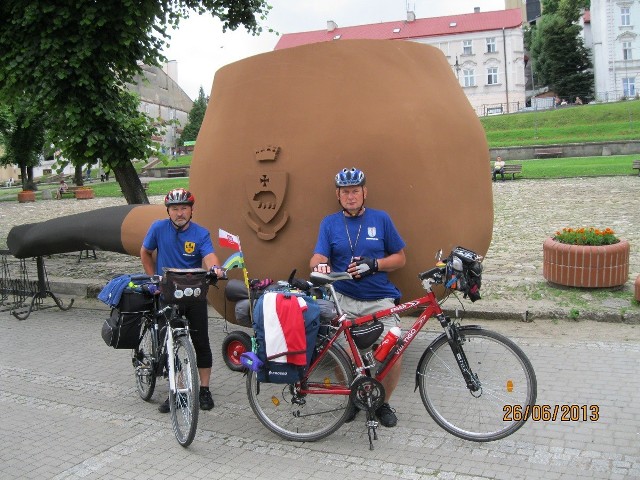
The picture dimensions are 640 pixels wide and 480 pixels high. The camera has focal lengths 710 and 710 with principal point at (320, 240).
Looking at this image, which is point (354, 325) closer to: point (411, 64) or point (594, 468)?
point (594, 468)

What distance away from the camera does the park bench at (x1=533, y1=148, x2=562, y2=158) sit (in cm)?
3503

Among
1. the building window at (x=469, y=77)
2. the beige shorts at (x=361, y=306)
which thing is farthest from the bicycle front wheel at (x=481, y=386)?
the building window at (x=469, y=77)

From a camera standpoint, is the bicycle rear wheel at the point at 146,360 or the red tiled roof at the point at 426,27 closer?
the bicycle rear wheel at the point at 146,360

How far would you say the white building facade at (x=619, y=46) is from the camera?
59938 mm

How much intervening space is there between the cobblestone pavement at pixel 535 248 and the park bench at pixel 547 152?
1090 centimetres

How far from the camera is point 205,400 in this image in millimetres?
5496

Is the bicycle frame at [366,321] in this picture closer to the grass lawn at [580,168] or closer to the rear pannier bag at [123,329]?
the rear pannier bag at [123,329]

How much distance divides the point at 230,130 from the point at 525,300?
405 cm

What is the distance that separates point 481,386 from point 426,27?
6505 cm

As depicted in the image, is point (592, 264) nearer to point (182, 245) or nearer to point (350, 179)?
point (350, 179)

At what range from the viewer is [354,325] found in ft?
15.6

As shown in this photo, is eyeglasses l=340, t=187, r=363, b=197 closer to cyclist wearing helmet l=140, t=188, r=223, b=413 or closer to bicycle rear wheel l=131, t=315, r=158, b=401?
cyclist wearing helmet l=140, t=188, r=223, b=413

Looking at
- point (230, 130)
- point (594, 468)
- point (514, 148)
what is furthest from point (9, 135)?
point (594, 468)
